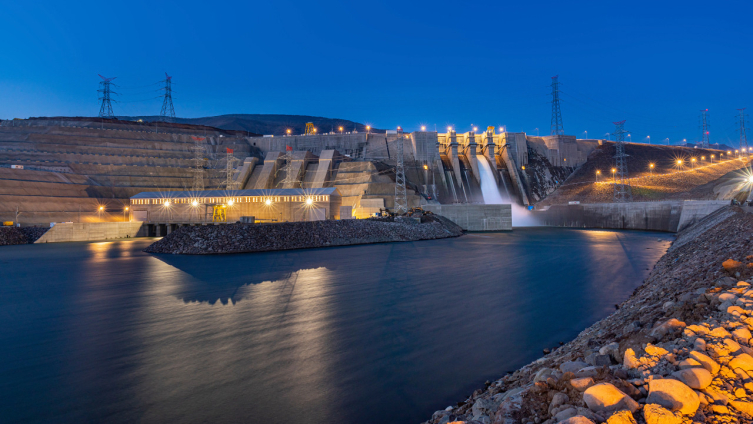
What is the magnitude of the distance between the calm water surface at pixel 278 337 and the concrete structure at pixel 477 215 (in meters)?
31.8

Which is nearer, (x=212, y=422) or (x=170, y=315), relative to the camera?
(x=212, y=422)

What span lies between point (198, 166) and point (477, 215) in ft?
151

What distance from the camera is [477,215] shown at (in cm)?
5234

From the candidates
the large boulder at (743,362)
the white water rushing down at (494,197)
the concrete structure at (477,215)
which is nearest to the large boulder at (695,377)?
the large boulder at (743,362)

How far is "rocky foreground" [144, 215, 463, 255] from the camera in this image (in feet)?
98.5

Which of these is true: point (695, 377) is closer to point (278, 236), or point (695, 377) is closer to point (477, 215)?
point (278, 236)

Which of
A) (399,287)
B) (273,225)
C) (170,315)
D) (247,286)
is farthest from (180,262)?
(399,287)

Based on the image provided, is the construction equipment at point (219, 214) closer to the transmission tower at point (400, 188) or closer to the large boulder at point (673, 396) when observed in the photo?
the transmission tower at point (400, 188)

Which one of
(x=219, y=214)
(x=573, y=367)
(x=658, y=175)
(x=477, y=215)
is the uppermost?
(x=658, y=175)

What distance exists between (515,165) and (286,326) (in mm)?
69127

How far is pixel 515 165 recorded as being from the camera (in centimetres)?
7188

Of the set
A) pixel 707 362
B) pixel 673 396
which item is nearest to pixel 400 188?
pixel 707 362

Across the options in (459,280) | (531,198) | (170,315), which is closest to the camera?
(170,315)

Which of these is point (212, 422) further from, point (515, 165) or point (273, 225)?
point (515, 165)
